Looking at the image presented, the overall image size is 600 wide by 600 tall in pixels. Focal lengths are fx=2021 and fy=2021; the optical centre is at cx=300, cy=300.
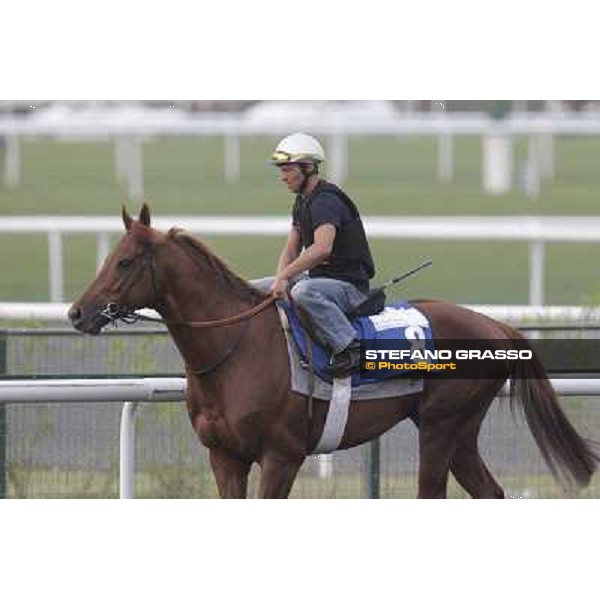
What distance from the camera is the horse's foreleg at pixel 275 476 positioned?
6.61 meters

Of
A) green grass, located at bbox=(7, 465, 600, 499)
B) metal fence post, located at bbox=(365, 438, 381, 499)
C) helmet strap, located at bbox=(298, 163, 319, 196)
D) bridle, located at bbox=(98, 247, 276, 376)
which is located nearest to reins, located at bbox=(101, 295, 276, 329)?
bridle, located at bbox=(98, 247, 276, 376)

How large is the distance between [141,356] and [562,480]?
5.13 feet

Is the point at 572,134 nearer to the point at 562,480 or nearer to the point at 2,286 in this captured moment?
the point at 562,480

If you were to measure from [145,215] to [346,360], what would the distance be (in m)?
0.82

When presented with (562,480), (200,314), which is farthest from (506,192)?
(200,314)

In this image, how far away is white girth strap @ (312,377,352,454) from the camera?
6715 millimetres

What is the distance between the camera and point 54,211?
326 inches

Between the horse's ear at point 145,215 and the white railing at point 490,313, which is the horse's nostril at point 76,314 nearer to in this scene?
the horse's ear at point 145,215

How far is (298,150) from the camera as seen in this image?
6504mm

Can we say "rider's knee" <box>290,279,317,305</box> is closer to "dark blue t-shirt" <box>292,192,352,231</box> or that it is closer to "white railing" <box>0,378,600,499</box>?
"dark blue t-shirt" <box>292,192,352,231</box>

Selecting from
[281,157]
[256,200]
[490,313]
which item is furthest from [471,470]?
[256,200]

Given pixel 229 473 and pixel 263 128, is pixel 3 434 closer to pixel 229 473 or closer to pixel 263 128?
pixel 229 473

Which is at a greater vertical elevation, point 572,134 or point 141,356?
point 572,134

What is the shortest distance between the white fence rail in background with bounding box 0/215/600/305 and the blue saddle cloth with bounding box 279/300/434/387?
0.47 meters
